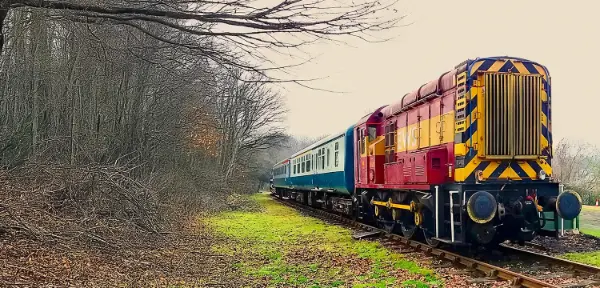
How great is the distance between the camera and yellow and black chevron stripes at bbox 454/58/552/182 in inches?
356

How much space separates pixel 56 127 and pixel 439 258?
966 centimetres

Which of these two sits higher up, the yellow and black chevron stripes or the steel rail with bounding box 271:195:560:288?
the yellow and black chevron stripes

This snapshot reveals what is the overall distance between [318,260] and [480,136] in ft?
12.4

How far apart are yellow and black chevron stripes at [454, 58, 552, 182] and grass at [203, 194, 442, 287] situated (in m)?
2.13

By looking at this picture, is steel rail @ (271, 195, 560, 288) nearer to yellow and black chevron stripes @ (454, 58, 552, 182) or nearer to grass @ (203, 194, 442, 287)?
grass @ (203, 194, 442, 287)

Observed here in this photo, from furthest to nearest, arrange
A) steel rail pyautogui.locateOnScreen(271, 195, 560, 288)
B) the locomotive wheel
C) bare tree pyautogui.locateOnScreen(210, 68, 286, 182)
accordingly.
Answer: bare tree pyautogui.locateOnScreen(210, 68, 286, 182) < the locomotive wheel < steel rail pyautogui.locateOnScreen(271, 195, 560, 288)

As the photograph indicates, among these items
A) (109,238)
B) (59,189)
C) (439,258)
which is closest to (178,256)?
(109,238)

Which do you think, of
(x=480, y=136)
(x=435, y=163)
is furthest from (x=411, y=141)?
(x=480, y=136)

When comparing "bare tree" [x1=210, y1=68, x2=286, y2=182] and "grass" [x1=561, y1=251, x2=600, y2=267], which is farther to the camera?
"bare tree" [x1=210, y1=68, x2=286, y2=182]

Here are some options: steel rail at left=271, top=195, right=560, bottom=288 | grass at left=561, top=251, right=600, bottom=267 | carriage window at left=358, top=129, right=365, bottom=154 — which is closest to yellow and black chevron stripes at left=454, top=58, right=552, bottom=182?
steel rail at left=271, top=195, right=560, bottom=288

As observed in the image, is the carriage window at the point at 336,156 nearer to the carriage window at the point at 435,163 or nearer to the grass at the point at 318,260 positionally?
the grass at the point at 318,260

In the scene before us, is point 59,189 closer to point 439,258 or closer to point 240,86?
point 439,258

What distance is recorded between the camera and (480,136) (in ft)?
29.9

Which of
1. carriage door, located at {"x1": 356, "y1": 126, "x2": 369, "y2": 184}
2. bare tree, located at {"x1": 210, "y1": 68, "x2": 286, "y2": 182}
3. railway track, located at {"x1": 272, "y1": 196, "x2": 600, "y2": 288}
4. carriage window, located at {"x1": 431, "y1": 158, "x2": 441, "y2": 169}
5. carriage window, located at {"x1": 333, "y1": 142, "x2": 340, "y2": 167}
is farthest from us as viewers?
bare tree, located at {"x1": 210, "y1": 68, "x2": 286, "y2": 182}
